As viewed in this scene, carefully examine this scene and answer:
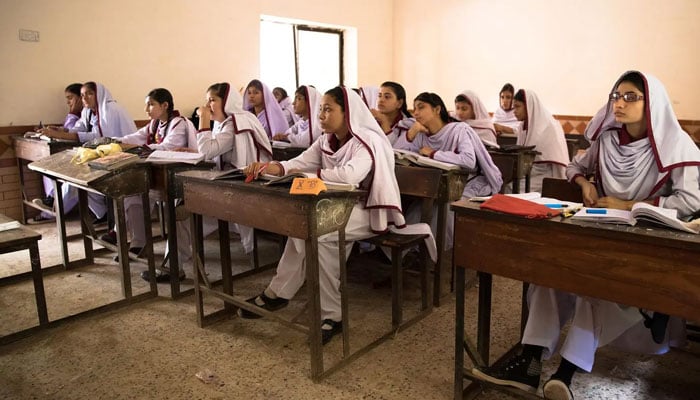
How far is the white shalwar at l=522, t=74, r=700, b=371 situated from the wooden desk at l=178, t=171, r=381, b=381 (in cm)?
90

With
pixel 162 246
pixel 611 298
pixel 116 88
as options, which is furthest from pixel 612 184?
pixel 116 88

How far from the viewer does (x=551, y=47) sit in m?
7.39

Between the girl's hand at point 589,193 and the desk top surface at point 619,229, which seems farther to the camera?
the girl's hand at point 589,193

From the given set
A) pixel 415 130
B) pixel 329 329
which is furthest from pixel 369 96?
pixel 329 329

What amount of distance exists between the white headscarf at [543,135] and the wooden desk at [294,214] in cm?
309

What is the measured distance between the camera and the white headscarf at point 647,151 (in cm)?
222

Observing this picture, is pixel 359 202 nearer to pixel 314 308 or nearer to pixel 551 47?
pixel 314 308

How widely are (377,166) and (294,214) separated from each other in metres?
0.72

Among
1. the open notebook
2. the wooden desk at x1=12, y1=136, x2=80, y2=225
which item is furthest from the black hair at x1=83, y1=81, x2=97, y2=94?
the open notebook

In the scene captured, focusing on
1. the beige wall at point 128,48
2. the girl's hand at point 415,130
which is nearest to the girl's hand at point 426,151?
the girl's hand at point 415,130

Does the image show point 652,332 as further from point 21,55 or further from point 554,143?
point 21,55

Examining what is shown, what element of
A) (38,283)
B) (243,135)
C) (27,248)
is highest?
(243,135)

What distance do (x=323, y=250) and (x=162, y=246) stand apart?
2.50 m

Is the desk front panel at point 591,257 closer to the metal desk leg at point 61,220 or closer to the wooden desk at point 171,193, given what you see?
the wooden desk at point 171,193
